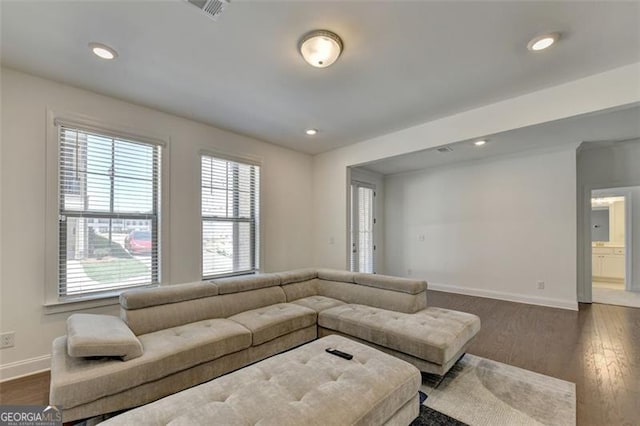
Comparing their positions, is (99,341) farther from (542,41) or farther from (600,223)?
(600,223)

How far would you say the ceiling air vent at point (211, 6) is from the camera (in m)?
1.65

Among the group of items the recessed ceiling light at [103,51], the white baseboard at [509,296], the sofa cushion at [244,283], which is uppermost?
the recessed ceiling light at [103,51]

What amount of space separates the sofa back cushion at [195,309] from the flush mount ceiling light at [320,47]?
241 cm

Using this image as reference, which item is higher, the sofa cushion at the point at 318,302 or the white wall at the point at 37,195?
the white wall at the point at 37,195

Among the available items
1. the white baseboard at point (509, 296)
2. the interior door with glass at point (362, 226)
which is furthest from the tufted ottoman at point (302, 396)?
the white baseboard at point (509, 296)

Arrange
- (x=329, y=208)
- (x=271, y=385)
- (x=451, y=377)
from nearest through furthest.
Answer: (x=271, y=385)
(x=451, y=377)
(x=329, y=208)

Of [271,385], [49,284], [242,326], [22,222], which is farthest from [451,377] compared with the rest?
[22,222]

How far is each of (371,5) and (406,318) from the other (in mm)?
2523

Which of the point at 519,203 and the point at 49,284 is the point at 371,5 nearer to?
the point at 49,284

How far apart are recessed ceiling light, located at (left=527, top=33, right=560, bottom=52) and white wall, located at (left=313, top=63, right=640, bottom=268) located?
0.80 meters

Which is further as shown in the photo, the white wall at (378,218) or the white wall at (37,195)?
the white wall at (378,218)

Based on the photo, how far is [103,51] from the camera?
2137 millimetres

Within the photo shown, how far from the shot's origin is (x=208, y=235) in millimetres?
3750

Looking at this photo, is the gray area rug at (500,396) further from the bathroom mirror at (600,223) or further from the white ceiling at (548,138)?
the bathroom mirror at (600,223)
